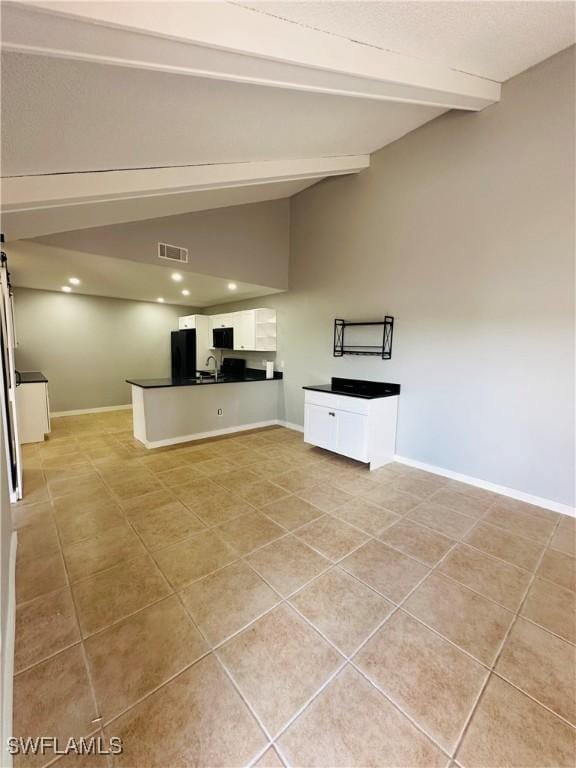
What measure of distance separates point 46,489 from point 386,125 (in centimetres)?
486

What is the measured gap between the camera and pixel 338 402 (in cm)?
362

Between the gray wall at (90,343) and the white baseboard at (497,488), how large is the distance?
5.71 meters

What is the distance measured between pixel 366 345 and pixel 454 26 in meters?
2.66

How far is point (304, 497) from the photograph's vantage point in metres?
2.76

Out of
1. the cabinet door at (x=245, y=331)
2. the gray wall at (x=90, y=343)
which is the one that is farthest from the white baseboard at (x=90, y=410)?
the cabinet door at (x=245, y=331)

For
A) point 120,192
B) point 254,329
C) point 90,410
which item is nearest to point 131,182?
point 120,192

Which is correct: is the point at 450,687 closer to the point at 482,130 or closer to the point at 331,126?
the point at 331,126

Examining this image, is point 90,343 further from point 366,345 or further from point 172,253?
point 366,345

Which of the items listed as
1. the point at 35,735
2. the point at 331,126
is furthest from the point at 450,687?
the point at 331,126

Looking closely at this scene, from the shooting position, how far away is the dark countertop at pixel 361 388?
11.3 ft

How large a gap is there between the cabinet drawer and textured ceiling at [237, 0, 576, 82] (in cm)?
275

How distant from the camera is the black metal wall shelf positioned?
3.63 meters

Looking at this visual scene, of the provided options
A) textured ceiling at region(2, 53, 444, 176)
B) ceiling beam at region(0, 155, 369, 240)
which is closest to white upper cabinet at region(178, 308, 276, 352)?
ceiling beam at region(0, 155, 369, 240)

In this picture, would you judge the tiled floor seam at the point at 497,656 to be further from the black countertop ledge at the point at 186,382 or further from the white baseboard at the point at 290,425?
the black countertop ledge at the point at 186,382
